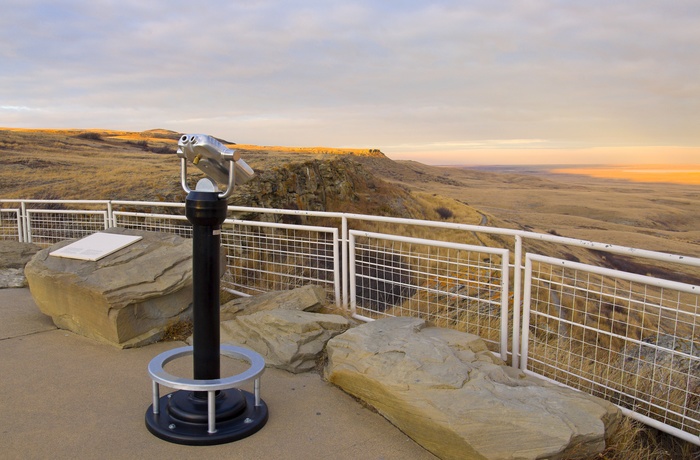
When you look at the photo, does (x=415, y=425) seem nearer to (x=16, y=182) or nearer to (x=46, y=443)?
(x=46, y=443)

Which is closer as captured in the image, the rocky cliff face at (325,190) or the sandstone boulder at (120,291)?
the sandstone boulder at (120,291)

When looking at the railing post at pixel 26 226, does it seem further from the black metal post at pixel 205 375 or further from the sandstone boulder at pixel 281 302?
the black metal post at pixel 205 375

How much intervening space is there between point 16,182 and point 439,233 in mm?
16541

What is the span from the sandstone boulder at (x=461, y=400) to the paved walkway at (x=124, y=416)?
205 mm

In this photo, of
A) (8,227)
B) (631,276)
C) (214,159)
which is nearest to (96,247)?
(214,159)

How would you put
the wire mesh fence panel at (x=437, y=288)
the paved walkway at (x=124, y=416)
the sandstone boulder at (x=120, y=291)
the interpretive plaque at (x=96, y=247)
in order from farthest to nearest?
the interpretive plaque at (x=96, y=247)
the sandstone boulder at (x=120, y=291)
the wire mesh fence panel at (x=437, y=288)
the paved walkway at (x=124, y=416)

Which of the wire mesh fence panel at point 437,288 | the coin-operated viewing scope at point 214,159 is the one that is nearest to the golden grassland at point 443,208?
the wire mesh fence panel at point 437,288

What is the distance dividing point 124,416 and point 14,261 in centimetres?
575

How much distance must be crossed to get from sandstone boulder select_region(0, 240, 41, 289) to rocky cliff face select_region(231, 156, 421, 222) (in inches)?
300

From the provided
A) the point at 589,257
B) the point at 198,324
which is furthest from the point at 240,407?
the point at 589,257

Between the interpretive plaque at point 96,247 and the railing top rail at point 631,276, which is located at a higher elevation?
Result: the railing top rail at point 631,276

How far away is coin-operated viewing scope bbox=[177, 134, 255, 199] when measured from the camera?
3.53 m

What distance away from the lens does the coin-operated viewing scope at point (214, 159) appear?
353 cm

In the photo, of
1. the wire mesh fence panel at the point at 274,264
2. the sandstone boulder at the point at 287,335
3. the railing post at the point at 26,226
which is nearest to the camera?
the sandstone boulder at the point at 287,335
